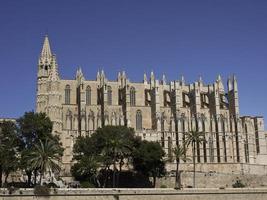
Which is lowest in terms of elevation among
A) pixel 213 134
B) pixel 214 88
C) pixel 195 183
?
pixel 195 183

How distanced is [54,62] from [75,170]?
25.7 metres

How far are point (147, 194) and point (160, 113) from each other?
1634 inches

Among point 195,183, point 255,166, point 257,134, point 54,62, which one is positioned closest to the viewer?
point 195,183

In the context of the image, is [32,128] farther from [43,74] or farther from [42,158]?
[43,74]

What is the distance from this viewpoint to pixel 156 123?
96812mm

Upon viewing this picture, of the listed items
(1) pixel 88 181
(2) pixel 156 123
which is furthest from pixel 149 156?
(2) pixel 156 123

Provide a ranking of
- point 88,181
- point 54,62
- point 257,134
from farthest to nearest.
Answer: point 257,134, point 54,62, point 88,181

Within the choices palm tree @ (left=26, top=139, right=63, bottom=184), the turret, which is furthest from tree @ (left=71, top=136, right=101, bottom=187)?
the turret

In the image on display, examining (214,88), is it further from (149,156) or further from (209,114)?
(149,156)

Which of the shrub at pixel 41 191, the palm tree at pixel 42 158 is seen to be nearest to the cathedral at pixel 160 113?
the palm tree at pixel 42 158

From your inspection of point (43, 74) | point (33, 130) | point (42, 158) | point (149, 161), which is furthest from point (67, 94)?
point (42, 158)

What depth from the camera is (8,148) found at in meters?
64.8

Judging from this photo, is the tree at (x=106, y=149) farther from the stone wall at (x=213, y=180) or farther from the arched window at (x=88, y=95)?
the arched window at (x=88, y=95)

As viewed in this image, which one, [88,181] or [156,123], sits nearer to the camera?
[88,181]
